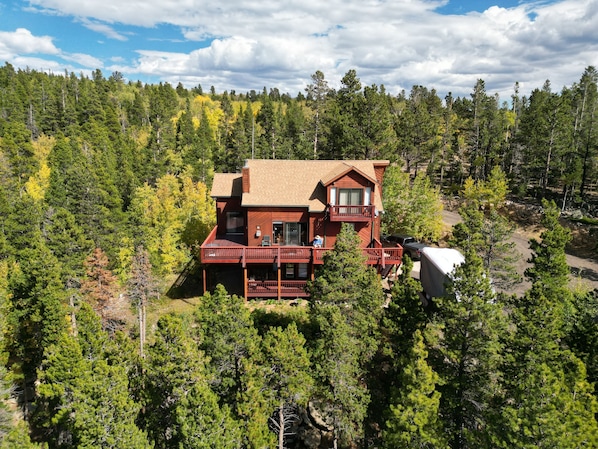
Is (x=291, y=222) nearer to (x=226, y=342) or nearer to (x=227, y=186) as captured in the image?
(x=227, y=186)

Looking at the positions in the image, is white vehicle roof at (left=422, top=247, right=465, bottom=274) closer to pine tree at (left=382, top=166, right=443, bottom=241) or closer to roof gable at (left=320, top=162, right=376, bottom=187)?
roof gable at (left=320, top=162, right=376, bottom=187)

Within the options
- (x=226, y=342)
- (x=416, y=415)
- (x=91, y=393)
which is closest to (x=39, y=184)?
(x=91, y=393)

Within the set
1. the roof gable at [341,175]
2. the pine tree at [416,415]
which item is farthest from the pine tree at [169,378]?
the roof gable at [341,175]

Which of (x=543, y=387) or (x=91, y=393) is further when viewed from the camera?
(x=91, y=393)

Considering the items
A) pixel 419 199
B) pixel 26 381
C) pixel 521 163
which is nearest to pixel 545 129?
pixel 521 163

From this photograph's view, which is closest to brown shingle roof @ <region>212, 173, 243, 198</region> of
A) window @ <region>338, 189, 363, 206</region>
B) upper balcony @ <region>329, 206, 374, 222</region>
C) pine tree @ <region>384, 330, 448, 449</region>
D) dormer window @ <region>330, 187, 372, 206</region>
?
dormer window @ <region>330, 187, 372, 206</region>

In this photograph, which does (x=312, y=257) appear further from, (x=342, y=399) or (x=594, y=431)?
(x=594, y=431)
